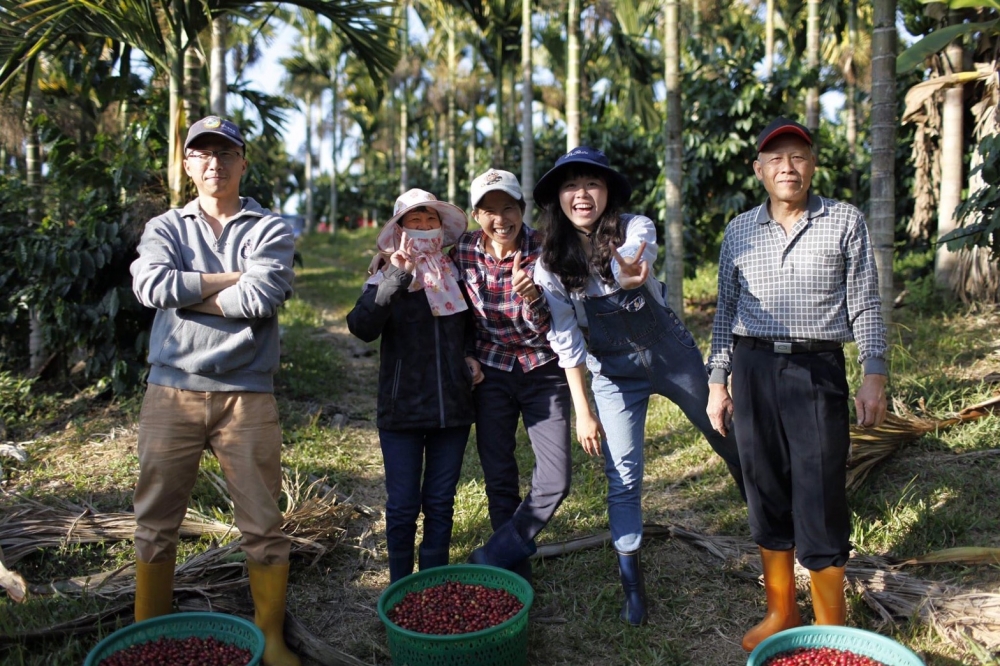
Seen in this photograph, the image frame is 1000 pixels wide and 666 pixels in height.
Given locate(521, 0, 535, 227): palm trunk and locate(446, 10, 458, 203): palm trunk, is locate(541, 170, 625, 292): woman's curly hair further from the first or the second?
locate(446, 10, 458, 203): palm trunk

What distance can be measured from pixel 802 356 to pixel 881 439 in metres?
1.76

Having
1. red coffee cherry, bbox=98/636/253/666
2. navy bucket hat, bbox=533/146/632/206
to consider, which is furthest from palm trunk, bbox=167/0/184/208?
red coffee cherry, bbox=98/636/253/666

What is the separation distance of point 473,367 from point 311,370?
4400 millimetres

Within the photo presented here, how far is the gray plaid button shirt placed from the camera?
2904mm

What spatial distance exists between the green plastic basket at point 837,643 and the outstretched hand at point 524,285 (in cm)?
149

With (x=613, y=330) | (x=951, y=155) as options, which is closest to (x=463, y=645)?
(x=613, y=330)

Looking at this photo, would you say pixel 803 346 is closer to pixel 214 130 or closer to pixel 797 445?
pixel 797 445

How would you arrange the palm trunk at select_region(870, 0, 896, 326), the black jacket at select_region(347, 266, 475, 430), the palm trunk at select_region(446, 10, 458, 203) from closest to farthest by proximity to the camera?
the black jacket at select_region(347, 266, 475, 430) → the palm trunk at select_region(870, 0, 896, 326) → the palm trunk at select_region(446, 10, 458, 203)

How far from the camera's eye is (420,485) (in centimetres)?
355

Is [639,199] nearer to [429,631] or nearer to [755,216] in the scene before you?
[755,216]

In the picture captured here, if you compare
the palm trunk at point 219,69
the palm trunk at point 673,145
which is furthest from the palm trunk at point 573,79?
the palm trunk at point 219,69

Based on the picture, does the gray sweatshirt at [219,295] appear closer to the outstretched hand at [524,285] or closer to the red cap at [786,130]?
the outstretched hand at [524,285]

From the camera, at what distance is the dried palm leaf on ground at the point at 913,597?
311 centimetres

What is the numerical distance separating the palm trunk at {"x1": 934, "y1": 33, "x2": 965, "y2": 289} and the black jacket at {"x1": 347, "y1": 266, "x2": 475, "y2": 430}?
19.1ft
